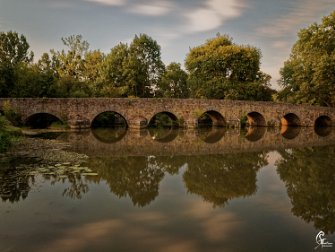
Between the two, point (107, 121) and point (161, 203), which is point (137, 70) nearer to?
point (107, 121)

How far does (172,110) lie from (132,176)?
2033 cm

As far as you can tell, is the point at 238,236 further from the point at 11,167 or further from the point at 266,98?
the point at 266,98

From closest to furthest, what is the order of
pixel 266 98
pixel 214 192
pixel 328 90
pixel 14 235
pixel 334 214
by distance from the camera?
pixel 14 235, pixel 334 214, pixel 214 192, pixel 328 90, pixel 266 98

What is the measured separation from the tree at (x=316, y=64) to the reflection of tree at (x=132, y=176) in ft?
86.5

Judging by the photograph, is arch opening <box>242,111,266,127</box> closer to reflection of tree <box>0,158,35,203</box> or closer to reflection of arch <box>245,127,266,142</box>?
reflection of arch <box>245,127,266,142</box>

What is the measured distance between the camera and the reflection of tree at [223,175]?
843cm

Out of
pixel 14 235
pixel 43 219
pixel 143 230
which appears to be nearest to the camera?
pixel 14 235

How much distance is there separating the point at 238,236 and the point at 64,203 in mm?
3947

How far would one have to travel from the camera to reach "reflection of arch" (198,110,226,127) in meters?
33.5

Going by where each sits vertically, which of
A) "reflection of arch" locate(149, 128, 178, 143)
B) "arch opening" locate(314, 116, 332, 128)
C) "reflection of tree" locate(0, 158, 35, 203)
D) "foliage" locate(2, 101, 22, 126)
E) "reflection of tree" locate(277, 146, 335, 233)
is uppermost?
"foliage" locate(2, 101, 22, 126)

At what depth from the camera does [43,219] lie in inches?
247

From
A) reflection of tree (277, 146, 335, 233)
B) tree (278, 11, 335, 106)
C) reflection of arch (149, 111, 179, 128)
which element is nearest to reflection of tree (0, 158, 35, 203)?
reflection of tree (277, 146, 335, 233)

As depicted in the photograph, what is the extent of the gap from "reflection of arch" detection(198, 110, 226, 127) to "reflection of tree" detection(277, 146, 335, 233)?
17697 mm

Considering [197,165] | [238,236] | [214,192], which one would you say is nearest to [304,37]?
[197,165]
